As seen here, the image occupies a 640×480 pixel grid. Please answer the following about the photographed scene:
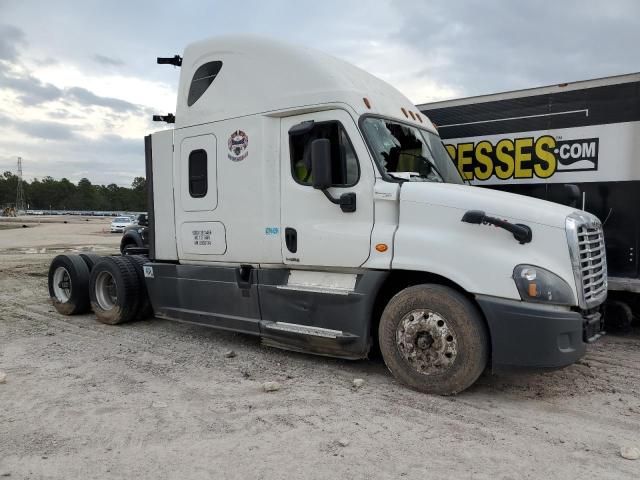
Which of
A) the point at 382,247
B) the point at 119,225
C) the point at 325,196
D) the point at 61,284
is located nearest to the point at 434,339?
the point at 382,247

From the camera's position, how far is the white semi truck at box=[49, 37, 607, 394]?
4.39 meters

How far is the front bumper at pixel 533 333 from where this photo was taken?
4.27 m

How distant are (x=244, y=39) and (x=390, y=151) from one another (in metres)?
2.26

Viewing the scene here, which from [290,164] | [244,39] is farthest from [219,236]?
[244,39]

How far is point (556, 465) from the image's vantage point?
3.47 metres

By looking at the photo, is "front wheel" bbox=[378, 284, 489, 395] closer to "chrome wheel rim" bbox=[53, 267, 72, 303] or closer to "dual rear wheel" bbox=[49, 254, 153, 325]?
"dual rear wheel" bbox=[49, 254, 153, 325]

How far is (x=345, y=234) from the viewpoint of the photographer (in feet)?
17.2

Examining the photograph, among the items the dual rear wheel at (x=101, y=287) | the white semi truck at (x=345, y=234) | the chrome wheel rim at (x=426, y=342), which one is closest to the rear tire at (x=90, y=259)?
the dual rear wheel at (x=101, y=287)

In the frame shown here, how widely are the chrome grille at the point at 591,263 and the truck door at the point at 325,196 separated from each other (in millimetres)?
1852

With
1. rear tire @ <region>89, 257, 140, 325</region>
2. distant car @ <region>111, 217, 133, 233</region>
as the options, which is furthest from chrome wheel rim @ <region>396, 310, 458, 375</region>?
distant car @ <region>111, 217, 133, 233</region>

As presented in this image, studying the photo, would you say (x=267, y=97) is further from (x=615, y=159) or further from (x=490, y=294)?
(x=615, y=159)

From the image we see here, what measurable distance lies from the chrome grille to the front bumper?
0.86 feet

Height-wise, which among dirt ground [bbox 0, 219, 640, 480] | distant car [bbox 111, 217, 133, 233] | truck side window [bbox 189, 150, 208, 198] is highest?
truck side window [bbox 189, 150, 208, 198]

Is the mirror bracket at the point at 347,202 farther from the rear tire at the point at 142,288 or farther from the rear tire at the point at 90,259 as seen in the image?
the rear tire at the point at 90,259
